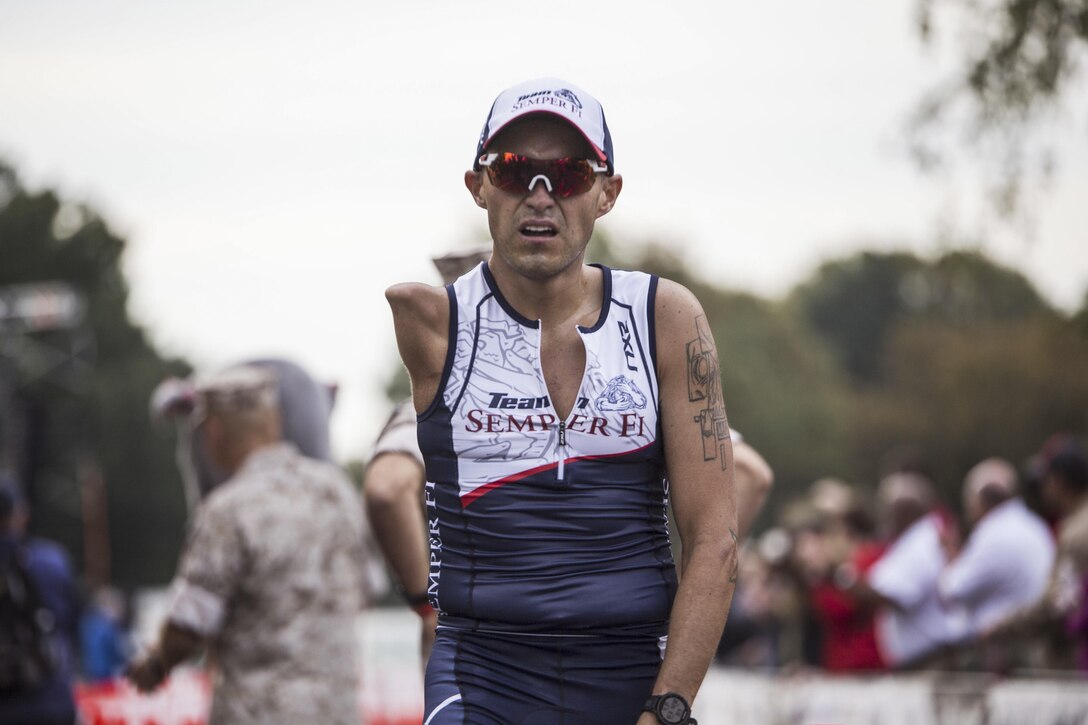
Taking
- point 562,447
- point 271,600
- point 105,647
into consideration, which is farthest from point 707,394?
point 105,647

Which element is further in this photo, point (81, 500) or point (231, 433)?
point (81, 500)

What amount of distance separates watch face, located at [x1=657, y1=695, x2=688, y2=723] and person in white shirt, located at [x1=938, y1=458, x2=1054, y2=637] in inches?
232

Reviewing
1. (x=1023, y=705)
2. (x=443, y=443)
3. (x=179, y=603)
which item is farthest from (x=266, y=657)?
(x=1023, y=705)

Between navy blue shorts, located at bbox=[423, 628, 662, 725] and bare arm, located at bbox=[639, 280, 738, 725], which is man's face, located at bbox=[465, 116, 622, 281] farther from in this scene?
navy blue shorts, located at bbox=[423, 628, 662, 725]

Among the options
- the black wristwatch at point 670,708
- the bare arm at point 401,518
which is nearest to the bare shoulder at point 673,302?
the black wristwatch at point 670,708

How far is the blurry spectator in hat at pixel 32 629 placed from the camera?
25.1 feet

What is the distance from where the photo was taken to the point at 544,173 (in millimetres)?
3600

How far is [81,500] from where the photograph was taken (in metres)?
43.0

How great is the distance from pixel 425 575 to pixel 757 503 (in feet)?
3.79

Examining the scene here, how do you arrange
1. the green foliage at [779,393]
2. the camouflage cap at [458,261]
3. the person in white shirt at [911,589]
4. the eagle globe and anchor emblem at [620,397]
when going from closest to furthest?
the eagle globe and anchor emblem at [620,397] → the camouflage cap at [458,261] → the person in white shirt at [911,589] → the green foliage at [779,393]

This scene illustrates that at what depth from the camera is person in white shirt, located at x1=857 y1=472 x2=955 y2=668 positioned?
31.2 ft

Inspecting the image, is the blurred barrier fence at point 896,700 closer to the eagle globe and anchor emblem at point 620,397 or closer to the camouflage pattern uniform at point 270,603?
the camouflage pattern uniform at point 270,603

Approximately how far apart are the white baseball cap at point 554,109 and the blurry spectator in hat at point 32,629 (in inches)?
198

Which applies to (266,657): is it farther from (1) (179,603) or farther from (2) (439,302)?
(2) (439,302)
